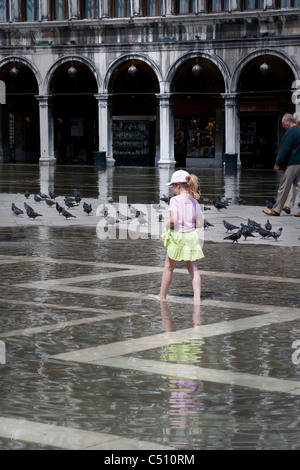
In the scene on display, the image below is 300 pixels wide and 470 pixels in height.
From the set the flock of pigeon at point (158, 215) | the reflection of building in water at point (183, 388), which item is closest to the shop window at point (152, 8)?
the flock of pigeon at point (158, 215)

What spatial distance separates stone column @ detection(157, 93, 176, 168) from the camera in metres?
42.2

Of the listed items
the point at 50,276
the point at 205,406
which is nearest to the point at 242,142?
the point at 50,276

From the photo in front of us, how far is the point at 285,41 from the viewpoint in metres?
38.7

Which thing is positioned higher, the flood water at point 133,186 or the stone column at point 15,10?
the stone column at point 15,10

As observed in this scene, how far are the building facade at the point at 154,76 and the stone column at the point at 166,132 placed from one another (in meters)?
0.05

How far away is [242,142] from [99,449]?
41.0 meters

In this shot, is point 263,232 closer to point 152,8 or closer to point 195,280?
point 195,280

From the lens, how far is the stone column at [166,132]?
138 ft

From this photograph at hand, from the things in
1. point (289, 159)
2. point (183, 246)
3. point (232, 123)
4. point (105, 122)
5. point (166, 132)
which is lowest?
point (183, 246)

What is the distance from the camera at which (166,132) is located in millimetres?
42375

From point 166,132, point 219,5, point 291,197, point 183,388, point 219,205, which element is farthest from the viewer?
point 166,132

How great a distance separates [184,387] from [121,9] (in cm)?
3812

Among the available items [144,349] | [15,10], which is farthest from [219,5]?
[144,349]

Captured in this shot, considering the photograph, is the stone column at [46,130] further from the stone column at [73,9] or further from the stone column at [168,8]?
the stone column at [168,8]
